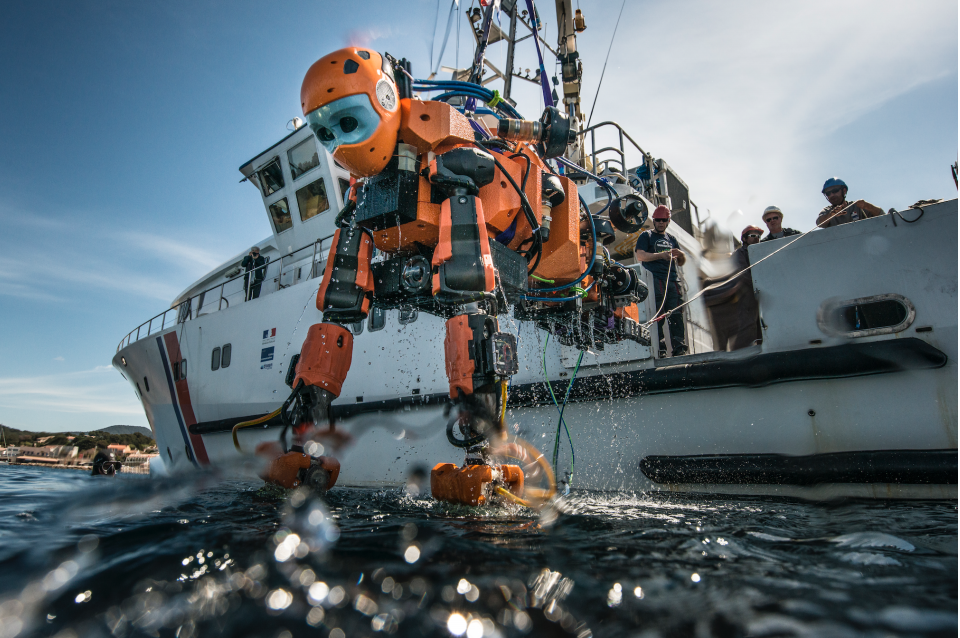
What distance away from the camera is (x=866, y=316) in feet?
9.95

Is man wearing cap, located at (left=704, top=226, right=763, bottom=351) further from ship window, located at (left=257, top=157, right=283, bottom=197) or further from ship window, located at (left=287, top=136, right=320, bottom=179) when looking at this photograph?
ship window, located at (left=257, top=157, right=283, bottom=197)

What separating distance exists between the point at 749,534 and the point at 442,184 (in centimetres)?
206

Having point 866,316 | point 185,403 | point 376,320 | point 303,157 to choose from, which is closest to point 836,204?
point 866,316

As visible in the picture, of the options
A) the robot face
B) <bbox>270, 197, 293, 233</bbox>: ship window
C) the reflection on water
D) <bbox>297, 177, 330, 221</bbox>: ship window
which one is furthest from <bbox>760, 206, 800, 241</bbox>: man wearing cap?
<bbox>270, 197, 293, 233</bbox>: ship window

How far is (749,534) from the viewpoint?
1542mm

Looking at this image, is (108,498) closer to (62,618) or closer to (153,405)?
(62,618)

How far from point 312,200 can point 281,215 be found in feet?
2.76

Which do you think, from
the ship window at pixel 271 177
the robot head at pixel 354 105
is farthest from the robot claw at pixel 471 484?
the ship window at pixel 271 177

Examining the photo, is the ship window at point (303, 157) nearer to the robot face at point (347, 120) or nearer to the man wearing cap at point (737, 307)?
the robot face at point (347, 120)

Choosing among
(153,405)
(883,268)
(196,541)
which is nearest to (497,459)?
(196,541)

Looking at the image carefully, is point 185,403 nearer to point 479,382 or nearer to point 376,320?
point 376,320

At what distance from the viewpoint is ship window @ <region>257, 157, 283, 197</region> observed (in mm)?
7445

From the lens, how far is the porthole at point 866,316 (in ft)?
9.54

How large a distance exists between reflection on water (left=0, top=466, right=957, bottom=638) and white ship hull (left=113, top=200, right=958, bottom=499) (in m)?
1.28
